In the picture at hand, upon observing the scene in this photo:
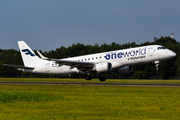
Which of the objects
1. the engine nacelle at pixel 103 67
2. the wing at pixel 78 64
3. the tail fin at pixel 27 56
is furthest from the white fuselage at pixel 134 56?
the tail fin at pixel 27 56

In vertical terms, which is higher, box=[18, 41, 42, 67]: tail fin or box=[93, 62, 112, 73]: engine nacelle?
box=[18, 41, 42, 67]: tail fin

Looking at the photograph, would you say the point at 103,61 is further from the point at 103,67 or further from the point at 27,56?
the point at 27,56

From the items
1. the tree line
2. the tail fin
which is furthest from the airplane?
the tree line

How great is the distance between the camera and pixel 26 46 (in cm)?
5572

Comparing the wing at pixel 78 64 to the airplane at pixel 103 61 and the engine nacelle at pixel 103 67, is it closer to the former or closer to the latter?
the airplane at pixel 103 61

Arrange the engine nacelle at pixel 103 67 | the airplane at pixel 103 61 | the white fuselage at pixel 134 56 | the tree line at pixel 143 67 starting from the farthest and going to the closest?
the tree line at pixel 143 67 < the engine nacelle at pixel 103 67 < the airplane at pixel 103 61 < the white fuselage at pixel 134 56

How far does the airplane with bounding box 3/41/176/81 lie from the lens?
143 feet

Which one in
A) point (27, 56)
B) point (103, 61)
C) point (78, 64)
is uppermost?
point (27, 56)

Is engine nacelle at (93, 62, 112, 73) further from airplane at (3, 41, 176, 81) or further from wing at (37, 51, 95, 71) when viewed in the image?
wing at (37, 51, 95, 71)

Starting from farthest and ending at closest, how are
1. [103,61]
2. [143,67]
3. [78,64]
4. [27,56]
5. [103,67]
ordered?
[143,67] → [27,56] → [78,64] → [103,61] → [103,67]

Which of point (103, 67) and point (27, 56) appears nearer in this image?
point (103, 67)

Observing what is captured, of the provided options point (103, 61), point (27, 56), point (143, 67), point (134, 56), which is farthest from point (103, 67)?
point (143, 67)

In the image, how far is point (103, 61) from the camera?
154 ft

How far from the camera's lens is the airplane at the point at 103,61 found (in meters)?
43.6
